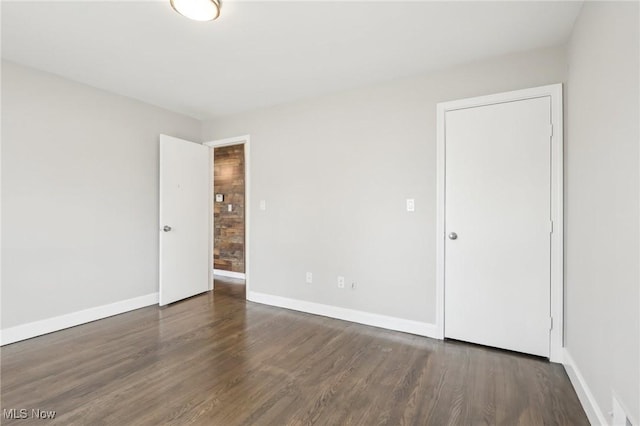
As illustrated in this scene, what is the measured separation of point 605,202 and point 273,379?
2206 mm

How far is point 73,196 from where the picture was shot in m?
3.04

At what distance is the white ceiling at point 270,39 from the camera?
197 centimetres

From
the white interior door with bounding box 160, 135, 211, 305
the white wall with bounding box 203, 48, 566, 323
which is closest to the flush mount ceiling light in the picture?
the white wall with bounding box 203, 48, 566, 323

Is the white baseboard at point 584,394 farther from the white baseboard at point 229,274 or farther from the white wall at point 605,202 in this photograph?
the white baseboard at point 229,274

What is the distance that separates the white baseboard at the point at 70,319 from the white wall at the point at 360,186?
135 cm

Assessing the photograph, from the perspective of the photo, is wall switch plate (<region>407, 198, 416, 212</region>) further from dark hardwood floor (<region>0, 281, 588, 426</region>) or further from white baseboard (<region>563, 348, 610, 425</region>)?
white baseboard (<region>563, 348, 610, 425</region>)

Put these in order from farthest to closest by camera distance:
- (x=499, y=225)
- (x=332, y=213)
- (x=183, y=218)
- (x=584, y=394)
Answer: (x=183, y=218), (x=332, y=213), (x=499, y=225), (x=584, y=394)

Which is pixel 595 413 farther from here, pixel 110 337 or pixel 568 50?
pixel 110 337

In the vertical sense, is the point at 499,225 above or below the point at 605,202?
below

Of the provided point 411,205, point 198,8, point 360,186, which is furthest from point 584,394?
point 198,8

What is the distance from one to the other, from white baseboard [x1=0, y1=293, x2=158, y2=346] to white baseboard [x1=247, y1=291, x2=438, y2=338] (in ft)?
4.20

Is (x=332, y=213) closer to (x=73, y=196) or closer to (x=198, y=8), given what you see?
(x=198, y=8)

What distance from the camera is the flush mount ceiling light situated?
185 centimetres

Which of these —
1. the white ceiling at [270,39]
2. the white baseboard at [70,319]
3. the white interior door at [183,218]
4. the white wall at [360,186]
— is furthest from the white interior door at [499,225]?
the white baseboard at [70,319]
